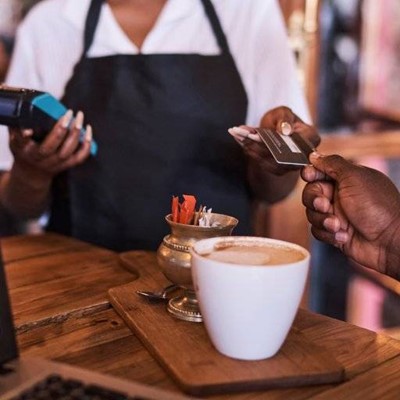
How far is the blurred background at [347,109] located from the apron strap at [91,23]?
2.44ft

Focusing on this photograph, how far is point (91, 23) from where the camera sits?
5.54 feet

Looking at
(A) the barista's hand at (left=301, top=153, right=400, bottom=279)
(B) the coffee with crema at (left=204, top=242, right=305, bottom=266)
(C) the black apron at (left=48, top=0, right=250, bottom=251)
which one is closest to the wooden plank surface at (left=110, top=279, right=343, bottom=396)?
(B) the coffee with crema at (left=204, top=242, right=305, bottom=266)

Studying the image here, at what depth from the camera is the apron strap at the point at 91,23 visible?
1.68m

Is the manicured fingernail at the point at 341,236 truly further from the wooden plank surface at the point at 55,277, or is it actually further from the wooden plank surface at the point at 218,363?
the wooden plank surface at the point at 55,277

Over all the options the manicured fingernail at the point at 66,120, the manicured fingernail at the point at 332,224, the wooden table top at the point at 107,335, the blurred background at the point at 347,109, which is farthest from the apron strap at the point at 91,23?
the manicured fingernail at the point at 332,224

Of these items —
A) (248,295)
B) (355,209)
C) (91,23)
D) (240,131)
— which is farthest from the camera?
(91,23)

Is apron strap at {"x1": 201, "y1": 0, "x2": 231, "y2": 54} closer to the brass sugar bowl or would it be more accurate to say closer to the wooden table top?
the wooden table top

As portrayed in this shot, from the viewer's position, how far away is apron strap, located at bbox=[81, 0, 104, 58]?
168 centimetres

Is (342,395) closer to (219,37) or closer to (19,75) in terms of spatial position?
(219,37)

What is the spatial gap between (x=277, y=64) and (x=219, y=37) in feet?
0.53

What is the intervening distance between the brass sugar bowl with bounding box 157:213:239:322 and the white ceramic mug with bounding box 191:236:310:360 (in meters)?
0.09

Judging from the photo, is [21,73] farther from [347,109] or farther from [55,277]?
[347,109]

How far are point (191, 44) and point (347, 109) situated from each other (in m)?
1.02

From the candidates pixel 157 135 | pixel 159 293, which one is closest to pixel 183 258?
pixel 159 293
